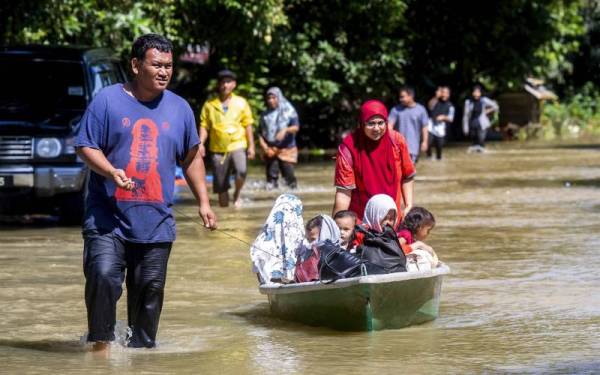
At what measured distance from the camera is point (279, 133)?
2153cm

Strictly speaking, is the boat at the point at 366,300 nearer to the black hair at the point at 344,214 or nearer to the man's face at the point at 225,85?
the black hair at the point at 344,214

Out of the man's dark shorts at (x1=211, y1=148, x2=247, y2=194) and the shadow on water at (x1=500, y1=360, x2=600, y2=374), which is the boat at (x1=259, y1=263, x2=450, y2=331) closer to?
the shadow on water at (x1=500, y1=360, x2=600, y2=374)

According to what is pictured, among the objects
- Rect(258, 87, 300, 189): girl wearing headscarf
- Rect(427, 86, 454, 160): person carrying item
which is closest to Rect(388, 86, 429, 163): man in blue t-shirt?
Rect(258, 87, 300, 189): girl wearing headscarf

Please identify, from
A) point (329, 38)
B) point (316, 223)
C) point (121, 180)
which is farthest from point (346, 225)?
point (329, 38)

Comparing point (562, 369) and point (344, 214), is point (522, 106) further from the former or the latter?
point (562, 369)

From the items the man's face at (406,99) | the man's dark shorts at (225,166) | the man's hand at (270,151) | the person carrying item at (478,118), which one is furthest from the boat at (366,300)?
the person carrying item at (478,118)

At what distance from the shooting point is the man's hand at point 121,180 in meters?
7.96

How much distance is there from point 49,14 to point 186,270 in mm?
8740

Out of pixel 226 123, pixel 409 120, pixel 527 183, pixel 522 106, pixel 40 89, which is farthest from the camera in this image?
pixel 522 106

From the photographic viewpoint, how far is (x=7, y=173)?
16188 mm

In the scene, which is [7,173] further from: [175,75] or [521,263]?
[175,75]

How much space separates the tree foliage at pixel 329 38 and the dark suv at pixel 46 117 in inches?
145

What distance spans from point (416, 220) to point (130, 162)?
266cm

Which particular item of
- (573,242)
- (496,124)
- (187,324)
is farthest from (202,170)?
(496,124)
